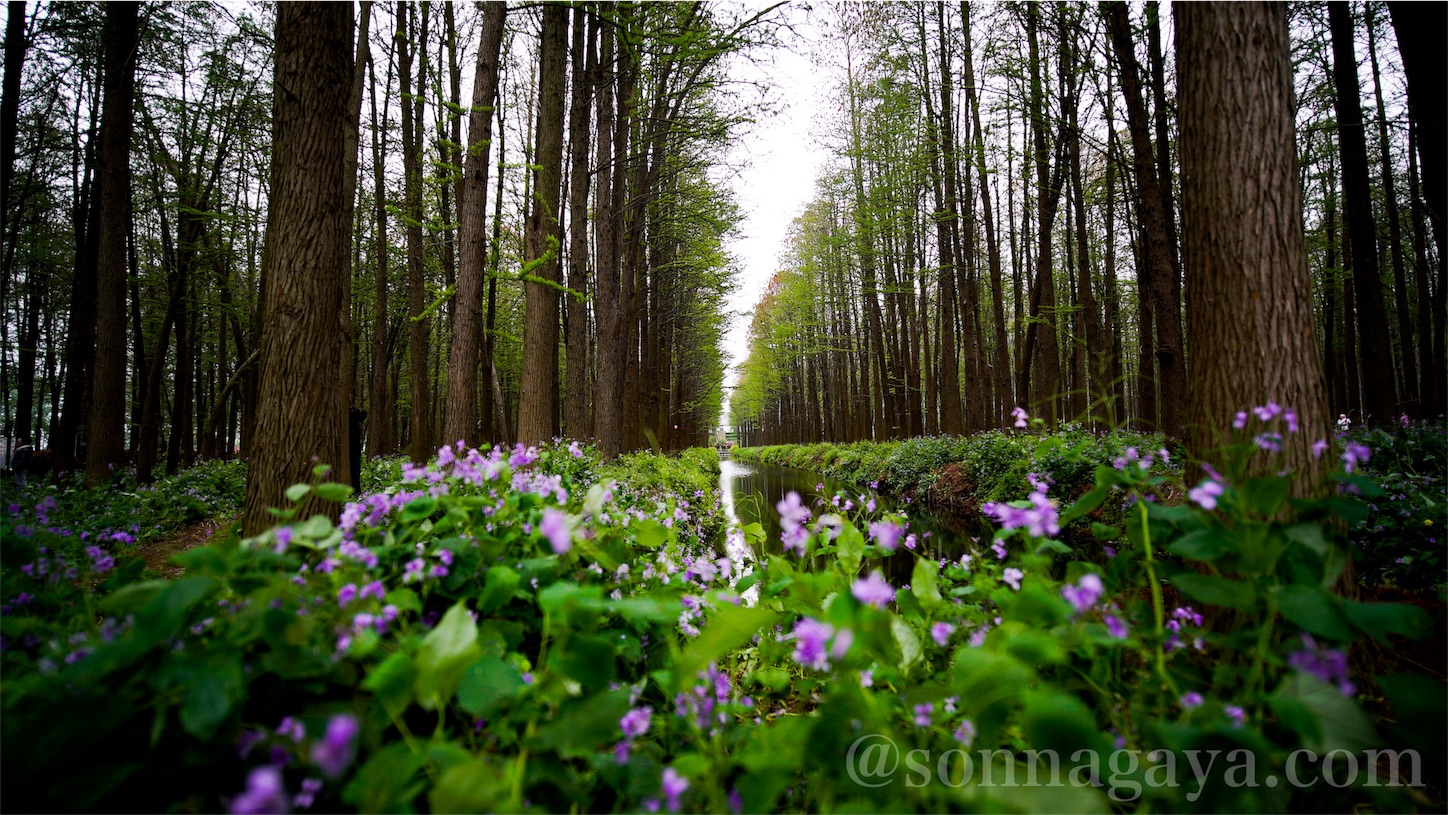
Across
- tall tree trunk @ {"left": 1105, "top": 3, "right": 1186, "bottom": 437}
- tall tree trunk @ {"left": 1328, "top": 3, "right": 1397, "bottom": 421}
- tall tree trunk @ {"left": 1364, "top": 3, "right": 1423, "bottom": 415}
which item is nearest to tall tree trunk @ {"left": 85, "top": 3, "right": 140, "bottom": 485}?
tall tree trunk @ {"left": 1105, "top": 3, "right": 1186, "bottom": 437}

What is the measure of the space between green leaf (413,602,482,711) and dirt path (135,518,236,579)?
19.7ft

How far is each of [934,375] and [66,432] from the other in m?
21.7

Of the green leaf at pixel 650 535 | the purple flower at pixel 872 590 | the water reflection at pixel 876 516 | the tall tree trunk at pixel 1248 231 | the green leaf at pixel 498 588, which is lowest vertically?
the water reflection at pixel 876 516

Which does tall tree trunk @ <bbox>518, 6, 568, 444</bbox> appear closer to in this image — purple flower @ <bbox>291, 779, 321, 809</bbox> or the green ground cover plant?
the green ground cover plant

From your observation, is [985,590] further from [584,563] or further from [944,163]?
[944,163]

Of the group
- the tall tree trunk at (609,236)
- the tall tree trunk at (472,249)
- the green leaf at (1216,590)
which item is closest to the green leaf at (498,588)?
the green leaf at (1216,590)

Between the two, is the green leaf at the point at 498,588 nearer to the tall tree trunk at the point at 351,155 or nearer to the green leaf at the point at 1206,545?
the green leaf at the point at 1206,545

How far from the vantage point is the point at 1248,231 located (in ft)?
6.79

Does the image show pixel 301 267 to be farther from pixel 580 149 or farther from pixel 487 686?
pixel 580 149

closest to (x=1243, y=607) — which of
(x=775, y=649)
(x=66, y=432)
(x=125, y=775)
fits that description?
(x=775, y=649)

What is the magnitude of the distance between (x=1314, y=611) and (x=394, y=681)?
6.24 feet

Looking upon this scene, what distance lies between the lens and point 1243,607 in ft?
4.08

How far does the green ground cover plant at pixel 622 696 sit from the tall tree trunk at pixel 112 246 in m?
8.31

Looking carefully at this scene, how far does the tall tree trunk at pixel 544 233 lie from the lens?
6824 mm
